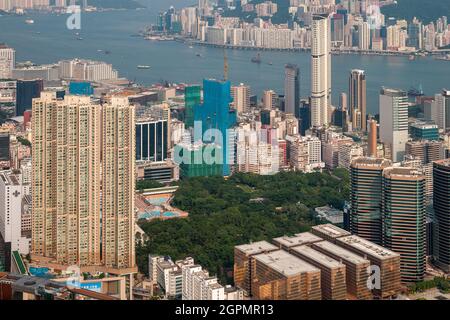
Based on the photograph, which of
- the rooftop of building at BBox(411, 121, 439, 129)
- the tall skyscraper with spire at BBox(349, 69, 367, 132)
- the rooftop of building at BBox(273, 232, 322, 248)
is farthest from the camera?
the tall skyscraper with spire at BBox(349, 69, 367, 132)

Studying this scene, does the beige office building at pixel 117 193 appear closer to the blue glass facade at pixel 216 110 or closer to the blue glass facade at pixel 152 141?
the blue glass facade at pixel 152 141

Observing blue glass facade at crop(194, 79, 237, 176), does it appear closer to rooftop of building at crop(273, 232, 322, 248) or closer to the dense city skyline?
the dense city skyline

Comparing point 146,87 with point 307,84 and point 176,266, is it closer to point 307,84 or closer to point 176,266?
point 307,84

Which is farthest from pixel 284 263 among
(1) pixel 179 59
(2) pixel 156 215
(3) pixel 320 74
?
(1) pixel 179 59

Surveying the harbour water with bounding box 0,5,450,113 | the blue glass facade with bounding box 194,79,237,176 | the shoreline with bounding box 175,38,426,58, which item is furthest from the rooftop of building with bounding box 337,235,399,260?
the shoreline with bounding box 175,38,426,58

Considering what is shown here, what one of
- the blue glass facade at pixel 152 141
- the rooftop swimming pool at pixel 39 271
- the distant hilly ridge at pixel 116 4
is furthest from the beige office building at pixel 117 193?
the distant hilly ridge at pixel 116 4
